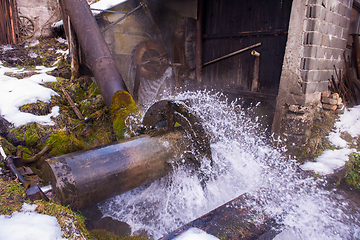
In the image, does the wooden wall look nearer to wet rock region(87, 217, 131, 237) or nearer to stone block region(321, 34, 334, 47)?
stone block region(321, 34, 334, 47)

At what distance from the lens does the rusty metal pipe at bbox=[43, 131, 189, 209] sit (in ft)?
5.64

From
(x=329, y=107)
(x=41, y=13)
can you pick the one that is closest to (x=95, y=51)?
(x=329, y=107)

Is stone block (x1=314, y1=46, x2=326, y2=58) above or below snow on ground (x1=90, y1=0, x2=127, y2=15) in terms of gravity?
below

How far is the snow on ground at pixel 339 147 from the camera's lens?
3.42 meters

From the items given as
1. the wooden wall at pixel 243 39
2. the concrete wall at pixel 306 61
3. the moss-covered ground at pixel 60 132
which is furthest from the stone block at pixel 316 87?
the moss-covered ground at pixel 60 132

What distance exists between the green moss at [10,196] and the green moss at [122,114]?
134 centimetres

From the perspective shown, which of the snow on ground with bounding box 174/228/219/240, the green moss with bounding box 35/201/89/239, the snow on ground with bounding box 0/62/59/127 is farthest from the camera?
the snow on ground with bounding box 0/62/59/127

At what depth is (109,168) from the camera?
1.90m

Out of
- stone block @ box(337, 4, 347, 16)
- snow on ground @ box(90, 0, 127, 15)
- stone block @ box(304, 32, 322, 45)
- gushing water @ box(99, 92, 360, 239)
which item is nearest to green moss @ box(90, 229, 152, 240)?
gushing water @ box(99, 92, 360, 239)

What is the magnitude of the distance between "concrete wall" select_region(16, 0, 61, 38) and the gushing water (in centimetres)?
799

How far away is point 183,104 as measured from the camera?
251 centimetres

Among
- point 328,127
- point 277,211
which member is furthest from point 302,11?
point 277,211

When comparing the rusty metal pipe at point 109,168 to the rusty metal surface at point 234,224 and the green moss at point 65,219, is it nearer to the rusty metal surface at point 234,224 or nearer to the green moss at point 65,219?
the green moss at point 65,219

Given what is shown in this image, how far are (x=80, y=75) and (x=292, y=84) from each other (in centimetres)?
426
